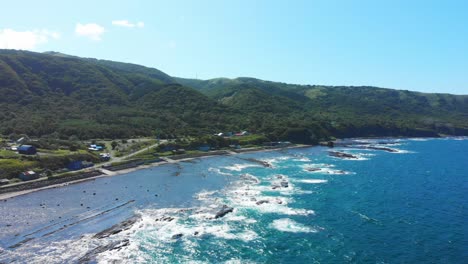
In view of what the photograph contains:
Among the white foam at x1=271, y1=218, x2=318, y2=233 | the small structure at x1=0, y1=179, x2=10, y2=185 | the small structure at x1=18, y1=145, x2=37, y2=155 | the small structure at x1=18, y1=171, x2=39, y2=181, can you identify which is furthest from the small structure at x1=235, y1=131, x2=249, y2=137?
the white foam at x1=271, y1=218, x2=318, y2=233

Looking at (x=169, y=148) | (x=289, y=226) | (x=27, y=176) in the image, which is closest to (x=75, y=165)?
(x=27, y=176)

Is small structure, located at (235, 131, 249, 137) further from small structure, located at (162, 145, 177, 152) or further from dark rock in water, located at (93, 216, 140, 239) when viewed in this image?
dark rock in water, located at (93, 216, 140, 239)

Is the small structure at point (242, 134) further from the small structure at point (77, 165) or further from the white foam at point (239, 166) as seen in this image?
the small structure at point (77, 165)

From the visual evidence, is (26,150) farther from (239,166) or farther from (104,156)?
(239,166)

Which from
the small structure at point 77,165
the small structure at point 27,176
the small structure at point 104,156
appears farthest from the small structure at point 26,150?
the small structure at point 104,156

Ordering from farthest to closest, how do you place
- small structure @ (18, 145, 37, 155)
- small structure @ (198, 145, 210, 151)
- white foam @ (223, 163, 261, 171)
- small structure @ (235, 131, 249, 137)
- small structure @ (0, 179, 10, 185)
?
small structure @ (235, 131, 249, 137) < small structure @ (198, 145, 210, 151) < white foam @ (223, 163, 261, 171) < small structure @ (18, 145, 37, 155) < small structure @ (0, 179, 10, 185)
